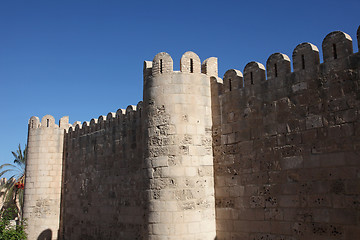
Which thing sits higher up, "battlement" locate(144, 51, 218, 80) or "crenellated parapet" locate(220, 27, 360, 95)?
"battlement" locate(144, 51, 218, 80)

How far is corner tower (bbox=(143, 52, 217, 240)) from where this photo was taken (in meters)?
7.91

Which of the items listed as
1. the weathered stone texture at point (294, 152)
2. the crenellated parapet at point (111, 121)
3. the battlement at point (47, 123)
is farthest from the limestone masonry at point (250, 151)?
the battlement at point (47, 123)

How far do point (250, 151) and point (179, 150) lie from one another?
1.52 meters

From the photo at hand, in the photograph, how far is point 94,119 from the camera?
13336 millimetres

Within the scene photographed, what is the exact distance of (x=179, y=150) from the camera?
26.7 feet

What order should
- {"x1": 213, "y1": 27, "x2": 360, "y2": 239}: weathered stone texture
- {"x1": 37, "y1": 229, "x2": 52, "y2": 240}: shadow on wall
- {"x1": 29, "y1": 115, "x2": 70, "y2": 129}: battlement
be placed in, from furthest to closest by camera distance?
{"x1": 29, "y1": 115, "x2": 70, "y2": 129}: battlement
{"x1": 37, "y1": 229, "x2": 52, "y2": 240}: shadow on wall
{"x1": 213, "y1": 27, "x2": 360, "y2": 239}: weathered stone texture

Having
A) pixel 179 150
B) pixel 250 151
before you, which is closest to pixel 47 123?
pixel 179 150

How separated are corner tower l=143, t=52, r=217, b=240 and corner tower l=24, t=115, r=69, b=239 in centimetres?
761

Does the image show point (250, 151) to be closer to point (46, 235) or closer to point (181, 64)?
point (181, 64)

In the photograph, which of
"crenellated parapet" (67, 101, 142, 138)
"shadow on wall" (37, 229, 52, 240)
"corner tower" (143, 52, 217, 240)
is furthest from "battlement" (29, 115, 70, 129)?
"corner tower" (143, 52, 217, 240)

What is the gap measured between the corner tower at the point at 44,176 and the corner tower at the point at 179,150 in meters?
7.61

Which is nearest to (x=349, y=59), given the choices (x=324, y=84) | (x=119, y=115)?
(x=324, y=84)

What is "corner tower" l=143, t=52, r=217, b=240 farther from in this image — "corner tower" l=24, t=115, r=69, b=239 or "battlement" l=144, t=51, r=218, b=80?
"corner tower" l=24, t=115, r=69, b=239

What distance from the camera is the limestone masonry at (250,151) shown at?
6.45m
